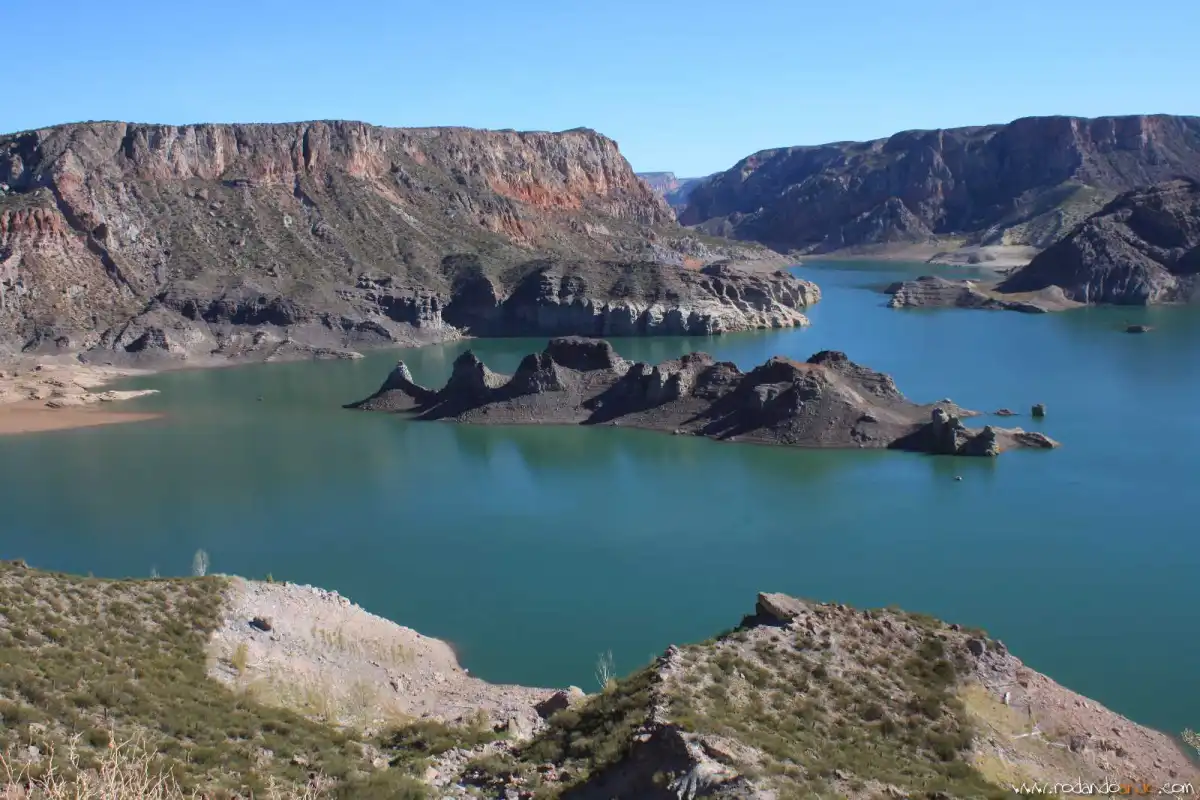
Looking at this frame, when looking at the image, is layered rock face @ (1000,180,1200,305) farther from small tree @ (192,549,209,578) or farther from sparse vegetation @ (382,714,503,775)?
sparse vegetation @ (382,714,503,775)

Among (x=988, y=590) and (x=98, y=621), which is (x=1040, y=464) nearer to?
(x=988, y=590)

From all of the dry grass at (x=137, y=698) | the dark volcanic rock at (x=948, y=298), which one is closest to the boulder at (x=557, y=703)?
the dry grass at (x=137, y=698)

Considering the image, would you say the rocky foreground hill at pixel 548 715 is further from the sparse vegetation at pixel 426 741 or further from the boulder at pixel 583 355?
the boulder at pixel 583 355

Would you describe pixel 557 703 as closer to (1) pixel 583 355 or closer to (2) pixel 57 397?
(1) pixel 583 355

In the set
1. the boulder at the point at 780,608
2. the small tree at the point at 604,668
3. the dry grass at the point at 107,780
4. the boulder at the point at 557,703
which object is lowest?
the small tree at the point at 604,668

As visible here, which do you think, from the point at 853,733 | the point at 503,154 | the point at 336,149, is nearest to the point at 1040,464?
the point at 853,733

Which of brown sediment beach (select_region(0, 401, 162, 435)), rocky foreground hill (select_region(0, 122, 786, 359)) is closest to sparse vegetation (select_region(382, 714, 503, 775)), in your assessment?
brown sediment beach (select_region(0, 401, 162, 435))
